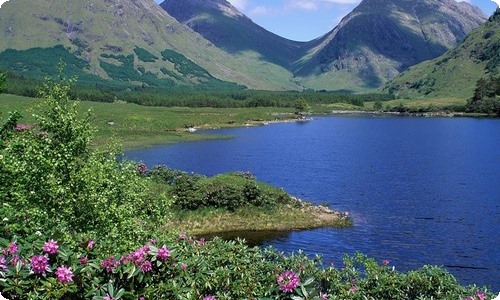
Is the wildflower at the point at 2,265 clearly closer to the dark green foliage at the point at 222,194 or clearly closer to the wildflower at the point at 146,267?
the wildflower at the point at 146,267

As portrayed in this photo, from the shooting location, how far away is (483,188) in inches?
3086

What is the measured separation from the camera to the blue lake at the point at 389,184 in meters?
48.4

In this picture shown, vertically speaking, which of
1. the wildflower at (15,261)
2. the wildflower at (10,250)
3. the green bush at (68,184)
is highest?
the wildflower at (10,250)

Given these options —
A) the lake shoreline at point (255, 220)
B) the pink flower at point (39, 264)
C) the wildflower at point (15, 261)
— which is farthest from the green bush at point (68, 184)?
the lake shoreline at point (255, 220)

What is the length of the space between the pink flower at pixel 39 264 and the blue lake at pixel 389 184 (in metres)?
38.0

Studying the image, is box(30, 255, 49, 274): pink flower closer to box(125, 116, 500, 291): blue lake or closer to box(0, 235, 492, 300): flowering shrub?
box(0, 235, 492, 300): flowering shrub

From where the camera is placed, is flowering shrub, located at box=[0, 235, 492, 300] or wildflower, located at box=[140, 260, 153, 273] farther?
wildflower, located at box=[140, 260, 153, 273]

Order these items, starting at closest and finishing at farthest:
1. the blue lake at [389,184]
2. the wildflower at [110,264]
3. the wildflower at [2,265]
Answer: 1. the wildflower at [2,265]
2. the wildflower at [110,264]
3. the blue lake at [389,184]

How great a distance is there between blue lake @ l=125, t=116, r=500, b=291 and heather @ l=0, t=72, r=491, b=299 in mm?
27445

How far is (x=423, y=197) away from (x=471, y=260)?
27951 millimetres

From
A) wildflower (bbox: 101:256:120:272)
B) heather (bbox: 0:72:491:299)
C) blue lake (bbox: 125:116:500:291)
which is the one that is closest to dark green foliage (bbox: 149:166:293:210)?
blue lake (bbox: 125:116:500:291)

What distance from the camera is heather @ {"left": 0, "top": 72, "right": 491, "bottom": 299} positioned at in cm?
815

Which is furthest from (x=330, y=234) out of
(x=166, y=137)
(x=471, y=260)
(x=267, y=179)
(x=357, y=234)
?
(x=166, y=137)

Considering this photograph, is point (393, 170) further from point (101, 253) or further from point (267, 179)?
point (101, 253)
